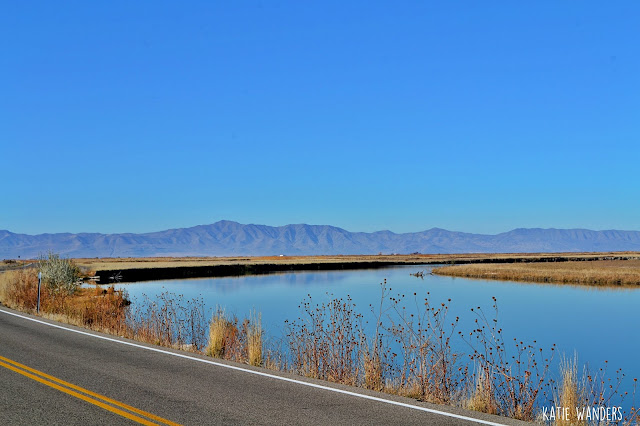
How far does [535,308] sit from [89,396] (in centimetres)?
3175

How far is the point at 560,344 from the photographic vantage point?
77.7 ft

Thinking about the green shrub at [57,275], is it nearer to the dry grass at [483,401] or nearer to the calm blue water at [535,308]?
the calm blue water at [535,308]

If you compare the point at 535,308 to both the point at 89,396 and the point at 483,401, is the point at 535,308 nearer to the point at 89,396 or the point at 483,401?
the point at 483,401

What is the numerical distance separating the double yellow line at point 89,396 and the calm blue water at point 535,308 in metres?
13.7

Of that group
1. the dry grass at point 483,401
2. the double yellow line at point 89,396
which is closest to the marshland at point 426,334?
the dry grass at point 483,401

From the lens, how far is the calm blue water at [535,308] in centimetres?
2380

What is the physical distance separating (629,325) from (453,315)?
8402mm

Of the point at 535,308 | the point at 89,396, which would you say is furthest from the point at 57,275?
the point at 535,308

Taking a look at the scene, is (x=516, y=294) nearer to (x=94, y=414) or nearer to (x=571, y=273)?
(x=571, y=273)

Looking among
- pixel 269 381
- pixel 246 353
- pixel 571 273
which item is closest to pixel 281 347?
pixel 246 353

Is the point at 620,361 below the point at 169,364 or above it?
below

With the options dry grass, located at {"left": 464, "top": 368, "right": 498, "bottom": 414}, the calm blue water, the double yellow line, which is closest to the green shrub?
the calm blue water

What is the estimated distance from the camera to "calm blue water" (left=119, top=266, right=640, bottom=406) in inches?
937

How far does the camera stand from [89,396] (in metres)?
9.29
